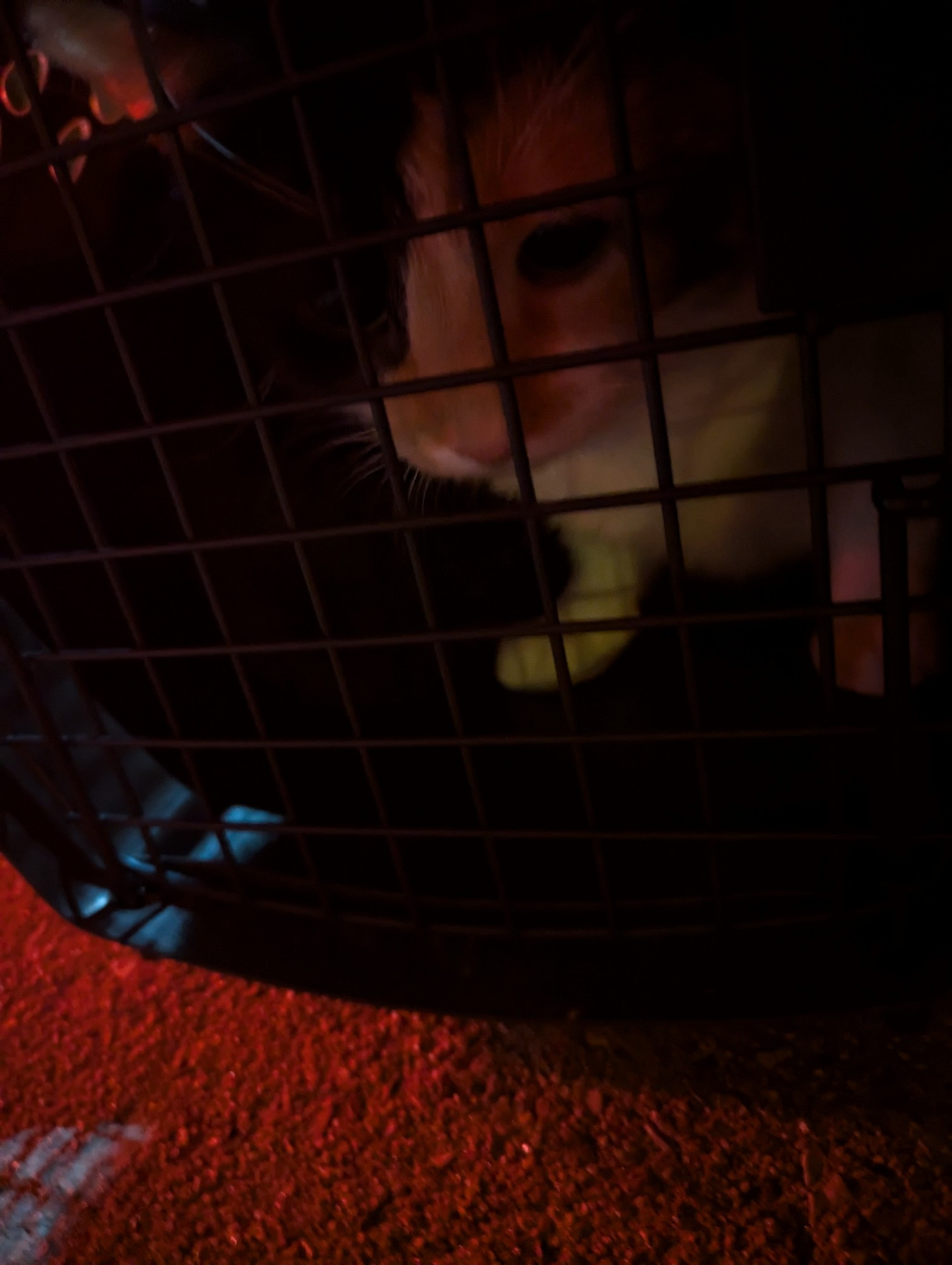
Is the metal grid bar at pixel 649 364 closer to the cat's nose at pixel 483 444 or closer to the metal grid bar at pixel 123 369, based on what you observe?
the cat's nose at pixel 483 444

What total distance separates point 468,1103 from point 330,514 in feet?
1.46

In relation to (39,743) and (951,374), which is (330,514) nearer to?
(39,743)

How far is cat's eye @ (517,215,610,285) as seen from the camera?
0.58 meters

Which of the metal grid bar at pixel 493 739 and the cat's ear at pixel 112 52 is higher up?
the cat's ear at pixel 112 52

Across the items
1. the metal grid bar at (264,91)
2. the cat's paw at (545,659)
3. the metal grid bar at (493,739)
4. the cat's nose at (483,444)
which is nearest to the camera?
the metal grid bar at (264,91)

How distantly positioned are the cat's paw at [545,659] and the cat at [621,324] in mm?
166

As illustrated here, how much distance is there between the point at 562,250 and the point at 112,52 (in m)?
0.28

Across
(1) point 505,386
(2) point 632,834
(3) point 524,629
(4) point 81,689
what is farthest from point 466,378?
(4) point 81,689

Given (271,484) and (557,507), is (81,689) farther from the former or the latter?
(557,507)

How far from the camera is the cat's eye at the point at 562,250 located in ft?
1.90

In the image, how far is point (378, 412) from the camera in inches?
18.5

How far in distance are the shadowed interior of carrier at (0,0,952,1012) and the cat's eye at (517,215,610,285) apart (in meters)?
0.05

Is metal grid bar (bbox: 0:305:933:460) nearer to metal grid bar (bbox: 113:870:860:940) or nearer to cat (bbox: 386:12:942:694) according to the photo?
cat (bbox: 386:12:942:694)

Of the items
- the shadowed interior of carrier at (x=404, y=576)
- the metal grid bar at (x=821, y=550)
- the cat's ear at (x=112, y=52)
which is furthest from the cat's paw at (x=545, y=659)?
the cat's ear at (x=112, y=52)
